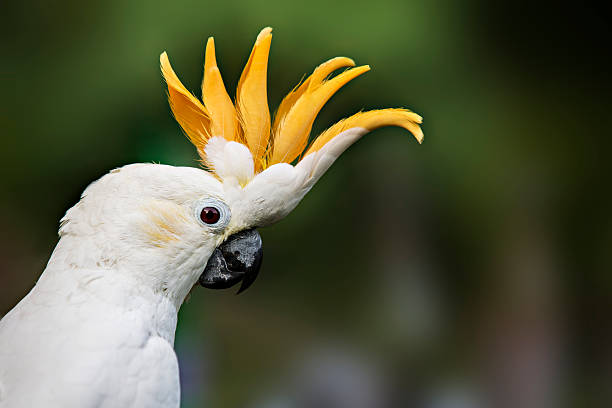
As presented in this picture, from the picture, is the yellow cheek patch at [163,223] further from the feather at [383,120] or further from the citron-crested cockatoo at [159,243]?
the feather at [383,120]

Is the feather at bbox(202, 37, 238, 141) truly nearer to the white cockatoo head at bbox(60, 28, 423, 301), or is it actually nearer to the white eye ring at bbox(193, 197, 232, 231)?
the white cockatoo head at bbox(60, 28, 423, 301)

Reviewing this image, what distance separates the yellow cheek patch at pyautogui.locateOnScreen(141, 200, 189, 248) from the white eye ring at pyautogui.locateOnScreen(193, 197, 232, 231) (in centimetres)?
3

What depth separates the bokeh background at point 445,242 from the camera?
2.59 meters

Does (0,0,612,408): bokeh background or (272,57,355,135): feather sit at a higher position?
(272,57,355,135): feather

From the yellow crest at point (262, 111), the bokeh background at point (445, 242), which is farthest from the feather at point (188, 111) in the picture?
the bokeh background at point (445, 242)

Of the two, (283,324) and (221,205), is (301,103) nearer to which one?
(221,205)

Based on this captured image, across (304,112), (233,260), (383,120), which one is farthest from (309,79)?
(233,260)

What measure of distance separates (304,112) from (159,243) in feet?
1.26

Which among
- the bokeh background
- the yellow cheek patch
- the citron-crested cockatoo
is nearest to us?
the citron-crested cockatoo

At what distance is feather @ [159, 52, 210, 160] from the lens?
1.12 metres

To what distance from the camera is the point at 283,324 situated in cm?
271

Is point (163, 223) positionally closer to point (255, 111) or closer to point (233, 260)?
point (233, 260)

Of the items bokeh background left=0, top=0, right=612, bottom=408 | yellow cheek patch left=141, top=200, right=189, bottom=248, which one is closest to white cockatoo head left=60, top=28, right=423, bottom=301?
yellow cheek patch left=141, top=200, right=189, bottom=248

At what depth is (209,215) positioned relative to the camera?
1.06 metres
